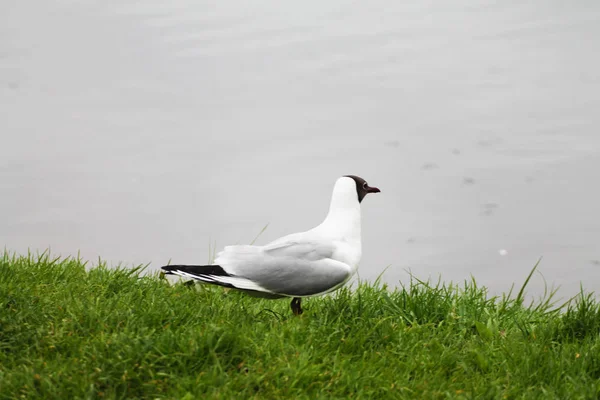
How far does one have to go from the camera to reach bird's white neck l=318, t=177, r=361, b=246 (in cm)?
544

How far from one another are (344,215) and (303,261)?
462 millimetres

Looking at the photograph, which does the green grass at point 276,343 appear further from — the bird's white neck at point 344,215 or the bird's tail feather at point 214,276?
the bird's white neck at point 344,215

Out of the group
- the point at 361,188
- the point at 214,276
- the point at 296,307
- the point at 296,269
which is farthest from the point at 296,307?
the point at 361,188

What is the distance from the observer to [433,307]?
579cm

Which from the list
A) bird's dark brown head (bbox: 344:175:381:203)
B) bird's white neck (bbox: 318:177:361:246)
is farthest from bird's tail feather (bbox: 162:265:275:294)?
bird's dark brown head (bbox: 344:175:381:203)

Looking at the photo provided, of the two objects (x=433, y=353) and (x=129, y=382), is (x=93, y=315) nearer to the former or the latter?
(x=129, y=382)

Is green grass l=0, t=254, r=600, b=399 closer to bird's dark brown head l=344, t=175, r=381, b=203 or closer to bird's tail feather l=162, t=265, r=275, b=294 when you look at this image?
bird's tail feather l=162, t=265, r=275, b=294

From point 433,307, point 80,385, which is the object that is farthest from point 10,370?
point 433,307

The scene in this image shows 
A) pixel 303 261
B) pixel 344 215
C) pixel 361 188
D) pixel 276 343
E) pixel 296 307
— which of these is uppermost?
pixel 361 188

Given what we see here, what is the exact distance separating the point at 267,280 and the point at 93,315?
3.84 ft

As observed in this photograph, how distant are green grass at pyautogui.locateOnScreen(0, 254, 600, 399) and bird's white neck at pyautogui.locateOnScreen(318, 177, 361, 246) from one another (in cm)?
46

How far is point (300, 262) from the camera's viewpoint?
5262mm

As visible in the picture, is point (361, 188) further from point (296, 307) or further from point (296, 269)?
point (296, 307)

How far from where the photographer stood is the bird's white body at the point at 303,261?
17.2ft
